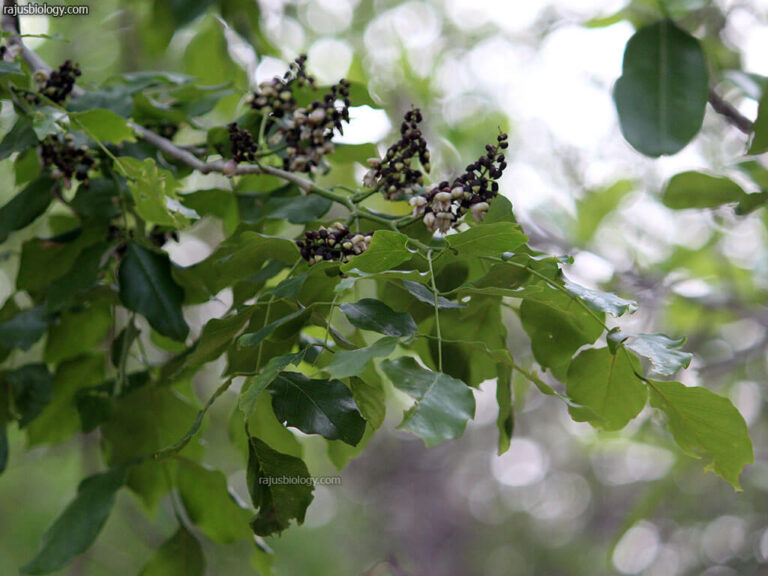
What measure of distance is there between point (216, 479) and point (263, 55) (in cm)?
93

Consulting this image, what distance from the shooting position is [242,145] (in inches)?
29.9

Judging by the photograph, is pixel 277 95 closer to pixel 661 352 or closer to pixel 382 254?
pixel 382 254

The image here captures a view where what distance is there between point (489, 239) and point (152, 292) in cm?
40

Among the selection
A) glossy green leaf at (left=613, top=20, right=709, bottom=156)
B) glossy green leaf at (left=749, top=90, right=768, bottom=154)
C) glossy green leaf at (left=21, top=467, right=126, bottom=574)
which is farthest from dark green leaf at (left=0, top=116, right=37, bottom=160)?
glossy green leaf at (left=749, top=90, right=768, bottom=154)

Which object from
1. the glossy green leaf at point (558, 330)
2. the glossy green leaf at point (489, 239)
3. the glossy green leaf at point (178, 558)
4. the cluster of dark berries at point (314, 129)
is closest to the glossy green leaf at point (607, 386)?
the glossy green leaf at point (558, 330)

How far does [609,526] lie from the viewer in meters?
4.81

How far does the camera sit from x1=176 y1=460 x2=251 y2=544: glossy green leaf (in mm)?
858

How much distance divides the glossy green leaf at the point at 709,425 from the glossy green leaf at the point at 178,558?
592mm

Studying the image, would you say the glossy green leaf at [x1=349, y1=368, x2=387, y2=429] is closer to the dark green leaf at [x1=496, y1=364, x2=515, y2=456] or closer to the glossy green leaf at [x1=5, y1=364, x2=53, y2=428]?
the dark green leaf at [x1=496, y1=364, x2=515, y2=456]

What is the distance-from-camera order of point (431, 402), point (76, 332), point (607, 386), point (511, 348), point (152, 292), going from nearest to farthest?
point (431, 402) → point (607, 386) → point (152, 292) → point (76, 332) → point (511, 348)

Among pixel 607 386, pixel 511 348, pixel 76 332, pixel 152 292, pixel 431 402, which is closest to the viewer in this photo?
pixel 431 402

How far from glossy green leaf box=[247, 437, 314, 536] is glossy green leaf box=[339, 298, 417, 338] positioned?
140 millimetres

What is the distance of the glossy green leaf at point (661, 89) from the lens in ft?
3.03

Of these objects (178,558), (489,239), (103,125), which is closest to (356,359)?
(489,239)
